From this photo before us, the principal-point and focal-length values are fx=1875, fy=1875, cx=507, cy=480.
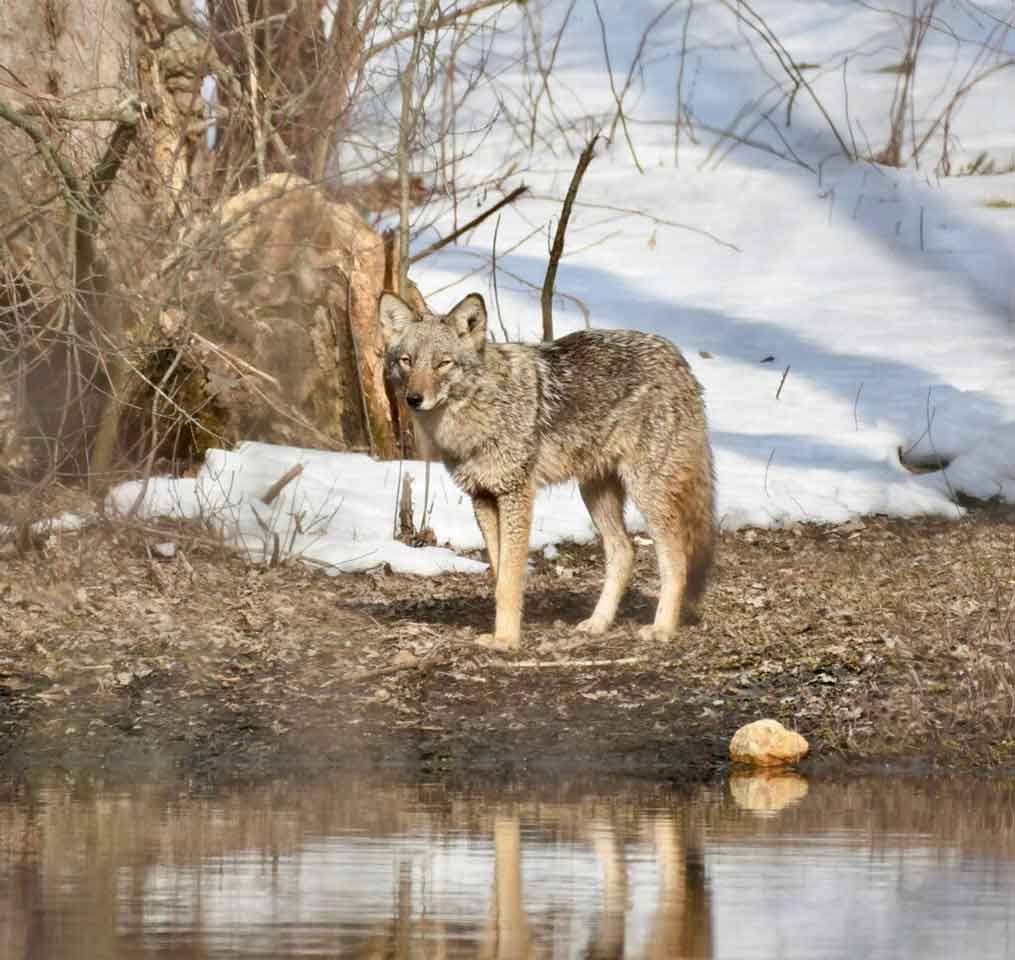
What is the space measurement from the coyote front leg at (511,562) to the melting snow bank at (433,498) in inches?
95.1

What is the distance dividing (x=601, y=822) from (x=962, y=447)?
29.2 feet


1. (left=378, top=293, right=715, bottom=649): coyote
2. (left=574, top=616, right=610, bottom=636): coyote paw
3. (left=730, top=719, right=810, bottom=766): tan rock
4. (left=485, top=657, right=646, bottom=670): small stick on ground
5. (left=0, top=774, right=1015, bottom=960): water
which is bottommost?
(left=0, top=774, right=1015, bottom=960): water

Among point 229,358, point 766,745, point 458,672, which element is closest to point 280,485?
point 229,358

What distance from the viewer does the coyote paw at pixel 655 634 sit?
9766 mm

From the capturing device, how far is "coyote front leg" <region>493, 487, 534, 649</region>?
954cm

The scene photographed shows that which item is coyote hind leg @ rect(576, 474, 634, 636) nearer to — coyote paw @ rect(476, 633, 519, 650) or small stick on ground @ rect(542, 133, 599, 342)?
coyote paw @ rect(476, 633, 519, 650)

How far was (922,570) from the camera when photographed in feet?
37.5

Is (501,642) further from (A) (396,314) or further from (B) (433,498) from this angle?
(B) (433,498)

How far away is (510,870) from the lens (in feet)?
18.4

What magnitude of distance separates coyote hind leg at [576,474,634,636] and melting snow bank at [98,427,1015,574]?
1.87 meters

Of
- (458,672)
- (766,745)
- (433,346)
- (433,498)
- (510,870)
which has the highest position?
(433,346)

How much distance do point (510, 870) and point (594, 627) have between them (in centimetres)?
459

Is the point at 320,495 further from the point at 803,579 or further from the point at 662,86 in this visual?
the point at 662,86

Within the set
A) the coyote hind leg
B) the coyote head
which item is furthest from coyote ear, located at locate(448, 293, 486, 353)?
the coyote hind leg
